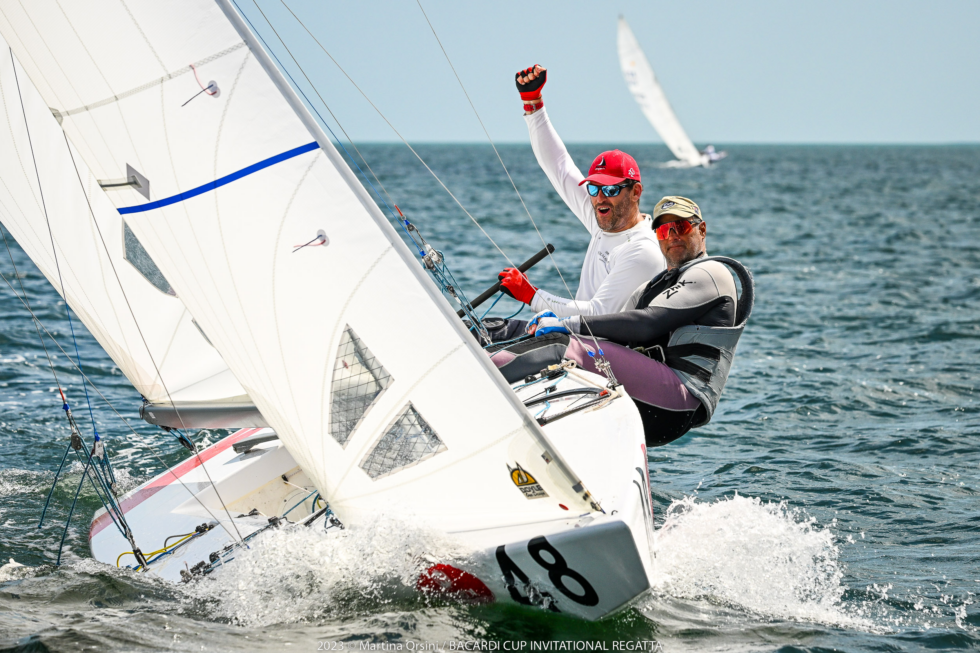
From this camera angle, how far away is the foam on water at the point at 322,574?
2.85 m

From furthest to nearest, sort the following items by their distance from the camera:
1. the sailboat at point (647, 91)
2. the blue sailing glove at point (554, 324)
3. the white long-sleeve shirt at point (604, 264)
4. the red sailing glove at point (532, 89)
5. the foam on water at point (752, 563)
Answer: the sailboat at point (647, 91), the red sailing glove at point (532, 89), the white long-sleeve shirt at point (604, 264), the blue sailing glove at point (554, 324), the foam on water at point (752, 563)

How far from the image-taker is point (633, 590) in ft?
8.59

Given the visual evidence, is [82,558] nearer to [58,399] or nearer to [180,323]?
[180,323]

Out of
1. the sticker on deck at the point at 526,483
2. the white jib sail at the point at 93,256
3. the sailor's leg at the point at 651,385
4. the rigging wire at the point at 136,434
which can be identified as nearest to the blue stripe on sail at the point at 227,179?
the rigging wire at the point at 136,434

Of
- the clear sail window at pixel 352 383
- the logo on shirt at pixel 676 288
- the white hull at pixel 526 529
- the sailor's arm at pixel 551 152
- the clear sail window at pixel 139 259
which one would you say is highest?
the clear sail window at pixel 139 259

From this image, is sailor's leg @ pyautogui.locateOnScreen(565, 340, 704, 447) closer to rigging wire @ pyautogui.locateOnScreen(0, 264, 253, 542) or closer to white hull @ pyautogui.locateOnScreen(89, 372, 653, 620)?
white hull @ pyautogui.locateOnScreen(89, 372, 653, 620)

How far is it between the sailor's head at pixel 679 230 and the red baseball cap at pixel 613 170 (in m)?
0.26

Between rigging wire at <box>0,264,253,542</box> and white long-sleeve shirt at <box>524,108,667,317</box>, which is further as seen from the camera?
white long-sleeve shirt at <box>524,108,667,317</box>

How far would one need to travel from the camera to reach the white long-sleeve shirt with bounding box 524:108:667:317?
3.84m

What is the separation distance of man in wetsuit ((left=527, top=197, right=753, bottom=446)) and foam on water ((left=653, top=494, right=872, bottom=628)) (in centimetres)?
43

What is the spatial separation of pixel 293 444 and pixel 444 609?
752 millimetres

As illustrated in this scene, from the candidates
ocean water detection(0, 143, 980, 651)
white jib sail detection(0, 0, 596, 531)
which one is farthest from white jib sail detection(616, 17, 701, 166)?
white jib sail detection(0, 0, 596, 531)

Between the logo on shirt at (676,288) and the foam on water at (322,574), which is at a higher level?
the logo on shirt at (676,288)

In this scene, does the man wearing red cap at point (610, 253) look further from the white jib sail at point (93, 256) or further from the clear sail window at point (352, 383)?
the white jib sail at point (93, 256)
